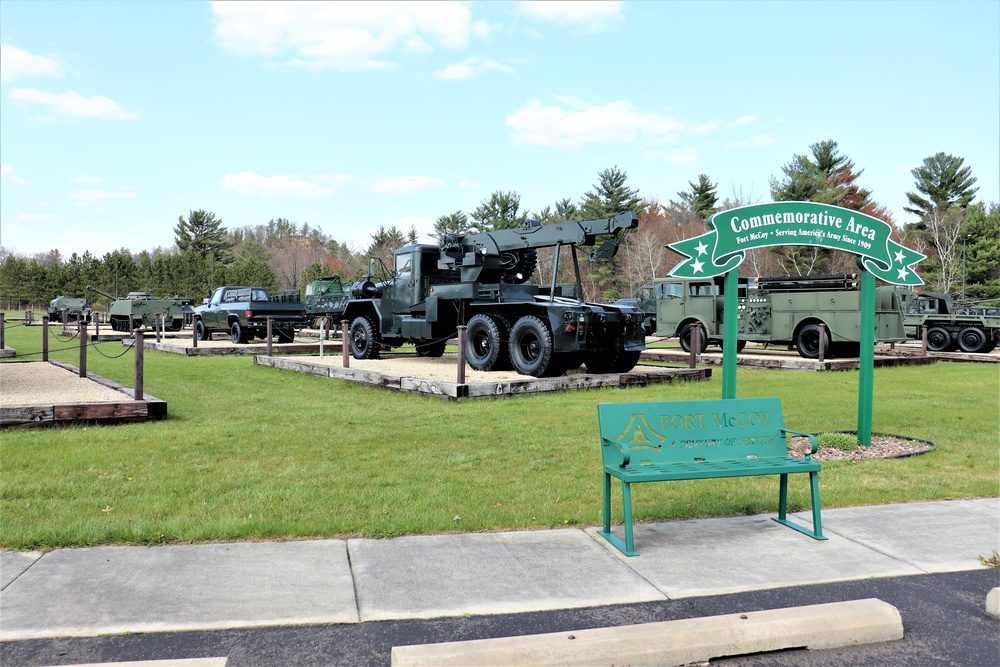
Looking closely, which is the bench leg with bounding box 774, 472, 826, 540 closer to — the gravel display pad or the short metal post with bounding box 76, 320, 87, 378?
the gravel display pad

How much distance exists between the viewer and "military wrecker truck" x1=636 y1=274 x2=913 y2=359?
18578mm

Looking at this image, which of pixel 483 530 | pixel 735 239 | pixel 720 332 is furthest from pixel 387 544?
pixel 720 332

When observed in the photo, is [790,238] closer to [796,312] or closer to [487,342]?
[487,342]

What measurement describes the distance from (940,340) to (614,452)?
23082 mm

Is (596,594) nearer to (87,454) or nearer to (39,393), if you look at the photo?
(87,454)

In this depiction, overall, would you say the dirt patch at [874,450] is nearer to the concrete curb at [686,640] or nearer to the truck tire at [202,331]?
the concrete curb at [686,640]

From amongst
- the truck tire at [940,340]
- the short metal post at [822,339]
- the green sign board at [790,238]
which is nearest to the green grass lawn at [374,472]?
the green sign board at [790,238]

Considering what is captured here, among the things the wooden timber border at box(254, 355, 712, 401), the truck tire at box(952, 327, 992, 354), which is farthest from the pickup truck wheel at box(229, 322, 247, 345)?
the truck tire at box(952, 327, 992, 354)

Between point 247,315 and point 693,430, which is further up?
point 247,315

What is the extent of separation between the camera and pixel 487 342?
14.3 m

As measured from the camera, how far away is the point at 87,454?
6.87 meters

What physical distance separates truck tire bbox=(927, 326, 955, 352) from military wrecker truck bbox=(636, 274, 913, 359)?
12.8 feet

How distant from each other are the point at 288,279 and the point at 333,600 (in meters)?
84.8

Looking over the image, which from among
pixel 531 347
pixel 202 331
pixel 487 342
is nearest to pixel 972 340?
pixel 531 347
